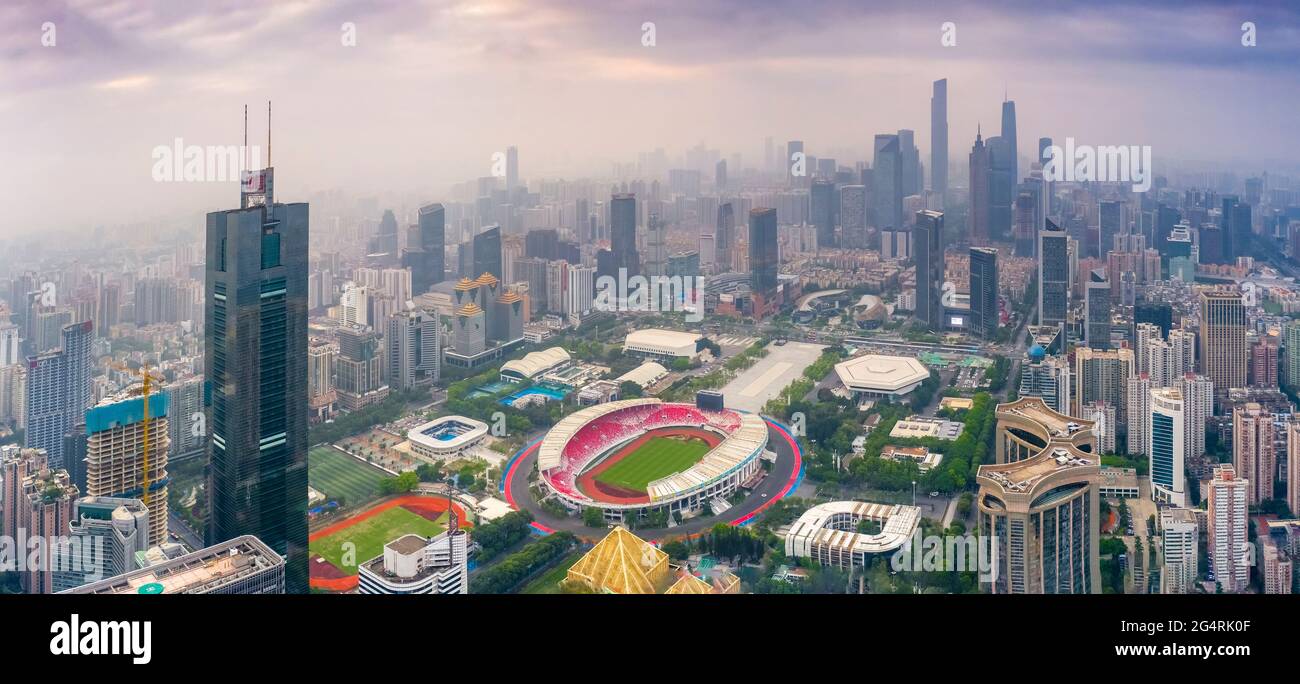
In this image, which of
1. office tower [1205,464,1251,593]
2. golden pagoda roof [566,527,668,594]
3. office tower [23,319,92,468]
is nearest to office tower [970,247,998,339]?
office tower [1205,464,1251,593]

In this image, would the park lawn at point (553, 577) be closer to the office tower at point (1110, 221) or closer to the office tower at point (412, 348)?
the office tower at point (412, 348)

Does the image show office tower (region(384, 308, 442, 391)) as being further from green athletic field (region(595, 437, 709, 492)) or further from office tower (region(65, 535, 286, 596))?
office tower (region(65, 535, 286, 596))

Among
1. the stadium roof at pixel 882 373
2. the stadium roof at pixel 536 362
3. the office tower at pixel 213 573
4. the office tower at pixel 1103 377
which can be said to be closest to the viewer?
the office tower at pixel 213 573

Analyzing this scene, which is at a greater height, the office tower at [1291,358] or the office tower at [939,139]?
the office tower at [939,139]

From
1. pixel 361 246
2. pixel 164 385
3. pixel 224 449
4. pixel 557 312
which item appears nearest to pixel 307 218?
pixel 224 449

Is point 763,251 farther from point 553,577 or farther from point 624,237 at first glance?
point 553,577

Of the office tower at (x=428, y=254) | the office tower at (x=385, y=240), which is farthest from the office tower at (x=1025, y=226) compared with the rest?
the office tower at (x=385, y=240)

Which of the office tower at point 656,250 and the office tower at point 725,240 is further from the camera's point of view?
the office tower at point 725,240

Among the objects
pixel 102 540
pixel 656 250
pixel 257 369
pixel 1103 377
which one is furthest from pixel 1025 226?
pixel 102 540
